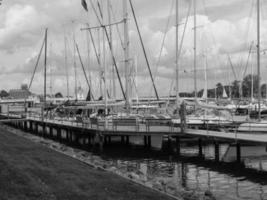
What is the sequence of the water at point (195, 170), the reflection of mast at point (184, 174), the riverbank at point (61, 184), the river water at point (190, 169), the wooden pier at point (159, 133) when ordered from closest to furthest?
the riverbank at point (61, 184) → the river water at point (190, 169) → the water at point (195, 170) → the reflection of mast at point (184, 174) → the wooden pier at point (159, 133)

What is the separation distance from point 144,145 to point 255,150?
458 inches

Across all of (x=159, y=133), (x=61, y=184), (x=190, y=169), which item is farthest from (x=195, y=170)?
(x=61, y=184)

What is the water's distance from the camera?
20.5 m

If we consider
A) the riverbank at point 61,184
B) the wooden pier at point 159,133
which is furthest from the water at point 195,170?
the riverbank at point 61,184

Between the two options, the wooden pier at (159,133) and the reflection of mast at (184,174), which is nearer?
the reflection of mast at (184,174)

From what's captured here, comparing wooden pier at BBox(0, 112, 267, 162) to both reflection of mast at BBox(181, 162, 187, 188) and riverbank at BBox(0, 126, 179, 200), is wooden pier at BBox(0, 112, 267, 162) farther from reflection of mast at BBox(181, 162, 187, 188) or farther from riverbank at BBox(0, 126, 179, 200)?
riverbank at BBox(0, 126, 179, 200)

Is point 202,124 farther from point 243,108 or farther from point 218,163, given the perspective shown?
point 243,108

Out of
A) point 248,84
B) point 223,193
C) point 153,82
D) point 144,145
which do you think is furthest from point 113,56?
point 248,84

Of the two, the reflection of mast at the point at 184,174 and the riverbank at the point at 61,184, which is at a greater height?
the riverbank at the point at 61,184

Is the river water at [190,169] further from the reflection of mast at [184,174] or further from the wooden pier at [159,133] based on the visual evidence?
the wooden pier at [159,133]

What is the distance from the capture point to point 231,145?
3262 centimetres

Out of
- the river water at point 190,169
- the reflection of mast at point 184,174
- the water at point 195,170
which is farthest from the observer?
the reflection of mast at point 184,174

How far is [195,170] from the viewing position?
27.6 meters

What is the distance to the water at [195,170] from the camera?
20.5 meters
